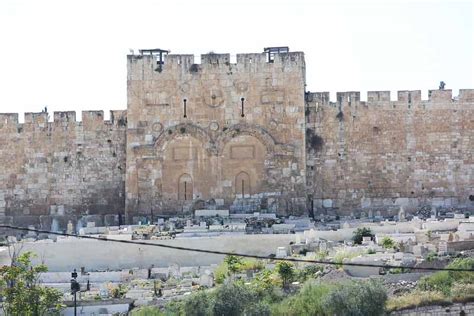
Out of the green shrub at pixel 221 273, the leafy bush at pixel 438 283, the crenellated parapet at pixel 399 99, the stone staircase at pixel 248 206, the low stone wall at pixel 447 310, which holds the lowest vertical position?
the low stone wall at pixel 447 310

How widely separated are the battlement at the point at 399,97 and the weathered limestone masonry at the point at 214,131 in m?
0.87

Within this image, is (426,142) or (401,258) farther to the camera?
(426,142)

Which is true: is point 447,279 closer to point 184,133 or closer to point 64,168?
point 184,133

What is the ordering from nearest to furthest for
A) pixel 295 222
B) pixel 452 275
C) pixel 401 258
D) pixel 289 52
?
pixel 452 275 → pixel 401 258 → pixel 295 222 → pixel 289 52

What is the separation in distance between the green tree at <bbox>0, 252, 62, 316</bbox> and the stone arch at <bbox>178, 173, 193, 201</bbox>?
10.8m

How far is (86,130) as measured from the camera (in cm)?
3803

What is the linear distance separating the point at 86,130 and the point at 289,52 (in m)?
6.99

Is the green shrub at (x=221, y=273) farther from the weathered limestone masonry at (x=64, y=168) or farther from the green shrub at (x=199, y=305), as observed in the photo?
the weathered limestone masonry at (x=64, y=168)

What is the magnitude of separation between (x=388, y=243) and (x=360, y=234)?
1.82 m

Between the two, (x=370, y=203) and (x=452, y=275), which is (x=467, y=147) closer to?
(x=370, y=203)

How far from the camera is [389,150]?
122ft

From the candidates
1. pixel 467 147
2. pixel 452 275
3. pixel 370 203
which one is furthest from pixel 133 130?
pixel 452 275

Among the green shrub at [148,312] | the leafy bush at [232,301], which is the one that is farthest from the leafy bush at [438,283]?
the green shrub at [148,312]

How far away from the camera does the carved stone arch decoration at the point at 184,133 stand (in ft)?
120
